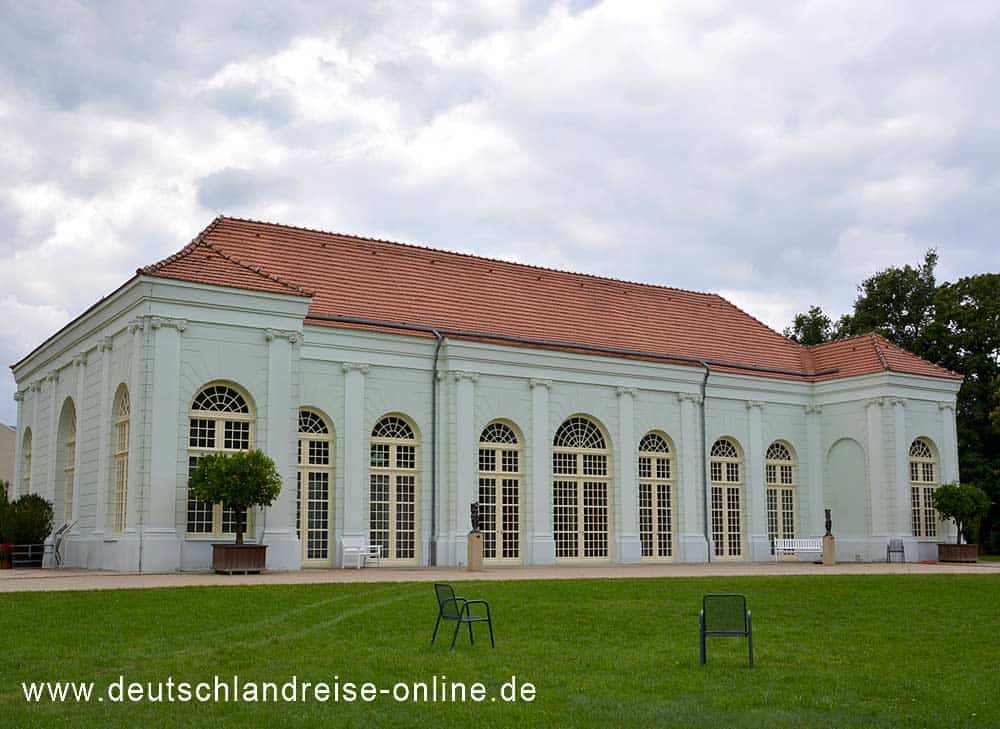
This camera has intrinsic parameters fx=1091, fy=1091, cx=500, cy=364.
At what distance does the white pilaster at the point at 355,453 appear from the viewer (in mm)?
30172

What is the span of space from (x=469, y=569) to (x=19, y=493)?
17426mm

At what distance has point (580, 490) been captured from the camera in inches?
1372

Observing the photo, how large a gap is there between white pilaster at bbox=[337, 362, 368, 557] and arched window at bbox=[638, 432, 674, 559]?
402 inches

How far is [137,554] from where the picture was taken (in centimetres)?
2533

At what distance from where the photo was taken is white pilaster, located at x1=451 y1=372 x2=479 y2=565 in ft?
Result: 104

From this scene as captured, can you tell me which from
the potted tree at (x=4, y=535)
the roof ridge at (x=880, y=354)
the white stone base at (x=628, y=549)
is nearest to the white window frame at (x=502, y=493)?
the white stone base at (x=628, y=549)

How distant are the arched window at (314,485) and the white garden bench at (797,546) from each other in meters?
17.1

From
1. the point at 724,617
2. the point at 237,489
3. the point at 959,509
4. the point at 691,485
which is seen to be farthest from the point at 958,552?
the point at 724,617

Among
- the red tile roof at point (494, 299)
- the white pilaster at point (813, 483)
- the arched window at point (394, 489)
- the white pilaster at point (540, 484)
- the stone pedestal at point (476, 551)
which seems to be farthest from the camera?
the white pilaster at point (813, 483)

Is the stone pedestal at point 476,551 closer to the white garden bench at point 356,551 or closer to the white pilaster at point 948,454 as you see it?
the white garden bench at point 356,551

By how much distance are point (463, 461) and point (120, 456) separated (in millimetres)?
9672

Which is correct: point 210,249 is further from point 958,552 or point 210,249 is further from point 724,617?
point 958,552

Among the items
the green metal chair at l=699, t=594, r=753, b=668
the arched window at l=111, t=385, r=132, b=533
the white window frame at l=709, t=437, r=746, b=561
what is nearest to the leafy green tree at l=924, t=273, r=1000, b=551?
the white window frame at l=709, t=437, r=746, b=561

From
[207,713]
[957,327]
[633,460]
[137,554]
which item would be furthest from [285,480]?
[957,327]
